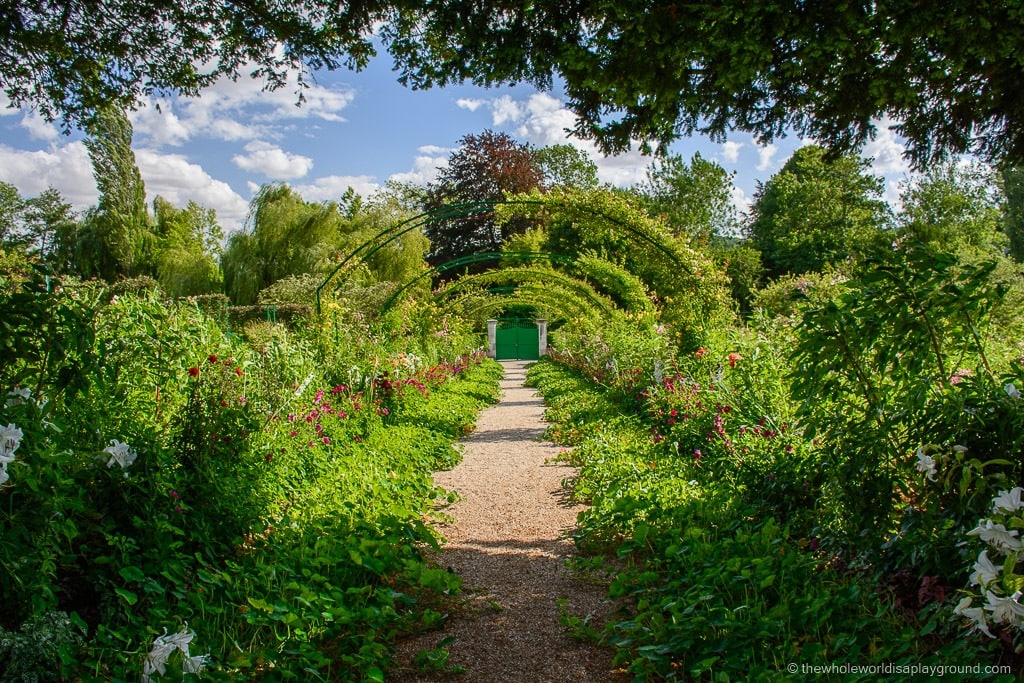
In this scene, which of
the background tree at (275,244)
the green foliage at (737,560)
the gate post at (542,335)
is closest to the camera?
the green foliage at (737,560)

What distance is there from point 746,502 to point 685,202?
3689 cm

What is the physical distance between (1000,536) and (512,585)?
7.60 feet

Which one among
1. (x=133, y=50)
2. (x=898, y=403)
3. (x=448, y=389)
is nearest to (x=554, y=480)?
(x=898, y=403)

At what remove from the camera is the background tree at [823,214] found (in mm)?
33219

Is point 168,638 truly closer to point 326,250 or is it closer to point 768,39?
point 768,39

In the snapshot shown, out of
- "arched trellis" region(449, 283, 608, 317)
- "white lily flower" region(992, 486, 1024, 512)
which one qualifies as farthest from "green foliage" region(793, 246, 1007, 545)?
"arched trellis" region(449, 283, 608, 317)

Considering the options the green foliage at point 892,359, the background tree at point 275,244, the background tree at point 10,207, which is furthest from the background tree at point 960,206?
the background tree at point 10,207

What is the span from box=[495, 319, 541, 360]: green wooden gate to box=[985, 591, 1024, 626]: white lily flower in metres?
29.1

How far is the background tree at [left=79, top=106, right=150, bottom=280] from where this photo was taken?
29.4 metres

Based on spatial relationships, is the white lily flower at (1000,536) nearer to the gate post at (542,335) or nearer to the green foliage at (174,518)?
the green foliage at (174,518)

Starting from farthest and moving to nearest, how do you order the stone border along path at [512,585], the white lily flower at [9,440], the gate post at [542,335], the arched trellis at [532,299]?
the gate post at [542,335]
the arched trellis at [532,299]
the stone border along path at [512,585]
the white lily flower at [9,440]

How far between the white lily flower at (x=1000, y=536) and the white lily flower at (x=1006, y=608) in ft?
0.40

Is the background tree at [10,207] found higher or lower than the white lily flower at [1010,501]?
higher

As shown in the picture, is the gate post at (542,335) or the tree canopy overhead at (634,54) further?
the gate post at (542,335)
